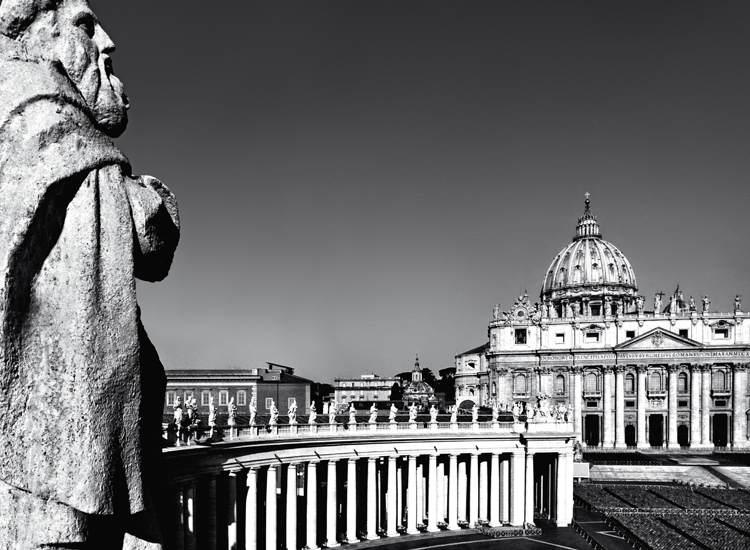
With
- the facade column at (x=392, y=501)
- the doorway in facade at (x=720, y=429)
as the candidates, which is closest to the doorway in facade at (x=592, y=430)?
the doorway in facade at (x=720, y=429)

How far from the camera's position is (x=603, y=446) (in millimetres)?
126688

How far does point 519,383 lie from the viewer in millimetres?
135250

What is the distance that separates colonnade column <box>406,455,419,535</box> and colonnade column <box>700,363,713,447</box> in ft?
276

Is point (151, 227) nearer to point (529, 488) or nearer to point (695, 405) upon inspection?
point (529, 488)

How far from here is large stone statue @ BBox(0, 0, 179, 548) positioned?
5703mm

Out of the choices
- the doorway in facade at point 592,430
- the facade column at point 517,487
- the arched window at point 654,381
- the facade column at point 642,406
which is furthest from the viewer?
the doorway in facade at point 592,430

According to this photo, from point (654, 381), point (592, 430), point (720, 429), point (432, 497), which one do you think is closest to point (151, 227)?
point (432, 497)

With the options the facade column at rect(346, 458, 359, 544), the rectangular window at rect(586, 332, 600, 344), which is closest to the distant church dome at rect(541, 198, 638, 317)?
the rectangular window at rect(586, 332, 600, 344)

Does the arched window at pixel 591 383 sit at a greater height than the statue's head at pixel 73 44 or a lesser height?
lesser

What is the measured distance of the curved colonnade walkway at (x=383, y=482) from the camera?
43.7m

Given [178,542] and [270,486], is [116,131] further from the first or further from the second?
[270,486]

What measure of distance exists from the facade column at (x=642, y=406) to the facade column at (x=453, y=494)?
254ft

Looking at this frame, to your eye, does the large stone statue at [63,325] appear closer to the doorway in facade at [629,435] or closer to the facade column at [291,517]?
the facade column at [291,517]

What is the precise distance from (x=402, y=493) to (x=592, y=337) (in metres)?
80.5
